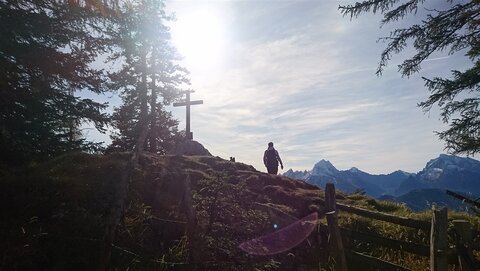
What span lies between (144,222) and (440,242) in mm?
6689

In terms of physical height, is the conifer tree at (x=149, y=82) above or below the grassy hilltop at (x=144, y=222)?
above

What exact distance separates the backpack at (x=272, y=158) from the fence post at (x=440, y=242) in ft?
39.1

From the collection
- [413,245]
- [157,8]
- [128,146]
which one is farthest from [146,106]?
[413,245]

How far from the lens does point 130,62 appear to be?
27297mm

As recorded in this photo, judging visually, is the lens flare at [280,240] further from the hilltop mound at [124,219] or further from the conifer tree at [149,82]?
the conifer tree at [149,82]

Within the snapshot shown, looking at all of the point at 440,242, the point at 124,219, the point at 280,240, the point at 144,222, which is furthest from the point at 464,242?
the point at 124,219

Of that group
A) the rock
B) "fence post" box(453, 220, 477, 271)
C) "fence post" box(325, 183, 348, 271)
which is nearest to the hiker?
the rock

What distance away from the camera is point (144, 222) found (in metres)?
9.18

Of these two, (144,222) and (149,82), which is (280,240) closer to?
(144,222)

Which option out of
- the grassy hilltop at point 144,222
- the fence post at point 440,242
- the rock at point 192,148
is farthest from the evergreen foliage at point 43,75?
the rock at point 192,148

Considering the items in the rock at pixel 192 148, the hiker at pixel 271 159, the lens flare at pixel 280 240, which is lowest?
the lens flare at pixel 280 240

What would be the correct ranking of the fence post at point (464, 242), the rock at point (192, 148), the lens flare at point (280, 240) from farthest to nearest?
the rock at point (192, 148)
the lens flare at point (280, 240)
the fence post at point (464, 242)

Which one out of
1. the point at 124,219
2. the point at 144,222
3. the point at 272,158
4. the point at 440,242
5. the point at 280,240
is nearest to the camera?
the point at 440,242

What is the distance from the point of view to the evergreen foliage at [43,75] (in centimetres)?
1023
